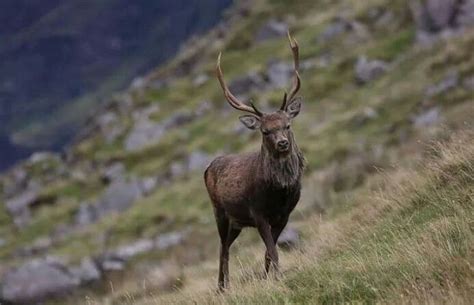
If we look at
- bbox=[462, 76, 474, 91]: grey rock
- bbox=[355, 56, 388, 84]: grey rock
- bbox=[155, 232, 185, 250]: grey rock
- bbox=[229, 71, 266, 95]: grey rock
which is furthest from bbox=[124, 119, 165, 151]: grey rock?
bbox=[462, 76, 474, 91]: grey rock

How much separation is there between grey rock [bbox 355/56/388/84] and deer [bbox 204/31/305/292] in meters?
28.0

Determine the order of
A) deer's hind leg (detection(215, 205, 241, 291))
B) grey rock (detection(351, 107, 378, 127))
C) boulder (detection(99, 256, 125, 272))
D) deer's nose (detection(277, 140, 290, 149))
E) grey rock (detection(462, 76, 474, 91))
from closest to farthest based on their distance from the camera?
deer's nose (detection(277, 140, 290, 149))
deer's hind leg (detection(215, 205, 241, 291))
boulder (detection(99, 256, 125, 272))
grey rock (detection(462, 76, 474, 91))
grey rock (detection(351, 107, 378, 127))

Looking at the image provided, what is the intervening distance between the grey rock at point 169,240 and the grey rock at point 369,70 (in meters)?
14.7

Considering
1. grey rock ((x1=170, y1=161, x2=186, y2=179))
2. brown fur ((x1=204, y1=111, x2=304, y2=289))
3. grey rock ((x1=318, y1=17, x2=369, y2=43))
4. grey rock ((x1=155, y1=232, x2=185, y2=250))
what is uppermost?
grey rock ((x1=318, y1=17, x2=369, y2=43))

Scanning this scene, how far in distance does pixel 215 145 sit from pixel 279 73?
37.1 ft

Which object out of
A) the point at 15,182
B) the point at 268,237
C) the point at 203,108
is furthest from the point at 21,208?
the point at 268,237

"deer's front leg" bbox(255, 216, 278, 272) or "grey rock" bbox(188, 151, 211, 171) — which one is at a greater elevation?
"grey rock" bbox(188, 151, 211, 171)

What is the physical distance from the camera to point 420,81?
31.6 meters

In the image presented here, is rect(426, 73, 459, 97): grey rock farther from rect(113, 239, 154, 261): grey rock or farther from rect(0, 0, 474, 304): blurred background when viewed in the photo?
rect(113, 239, 154, 261): grey rock

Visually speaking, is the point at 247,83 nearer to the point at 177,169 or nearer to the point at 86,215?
the point at 177,169

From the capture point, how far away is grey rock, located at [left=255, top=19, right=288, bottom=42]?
60.8 m

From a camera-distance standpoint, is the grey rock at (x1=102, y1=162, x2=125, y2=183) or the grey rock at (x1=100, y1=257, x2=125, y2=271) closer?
the grey rock at (x1=100, y1=257, x2=125, y2=271)

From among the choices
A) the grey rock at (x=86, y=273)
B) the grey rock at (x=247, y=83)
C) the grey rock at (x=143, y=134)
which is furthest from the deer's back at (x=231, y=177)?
the grey rock at (x=247, y=83)

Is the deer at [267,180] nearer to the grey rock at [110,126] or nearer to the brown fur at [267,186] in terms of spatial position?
the brown fur at [267,186]
